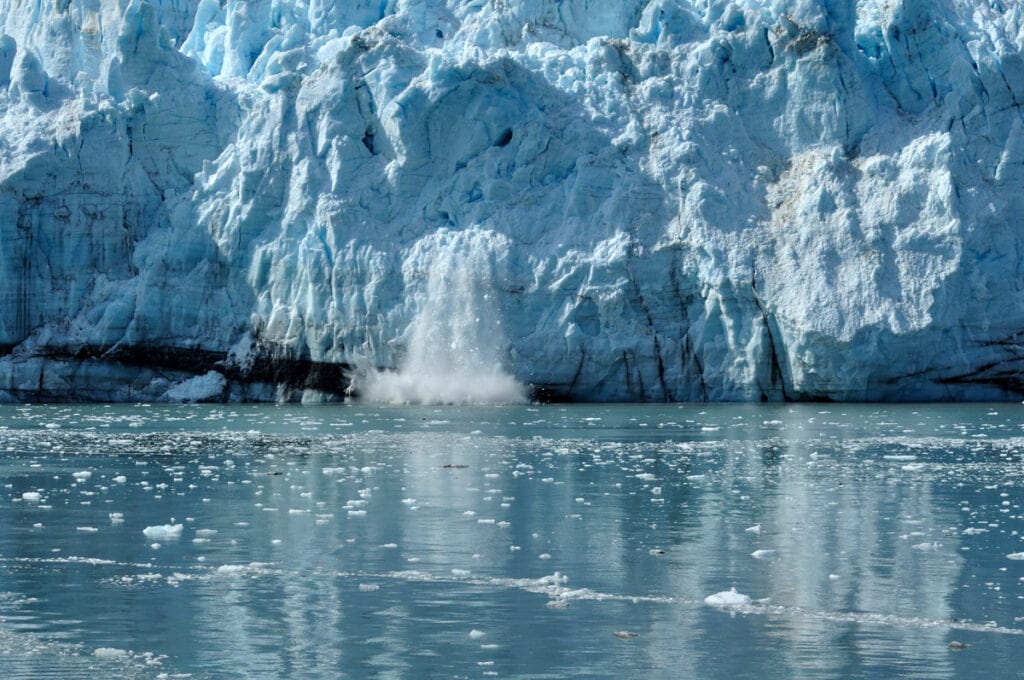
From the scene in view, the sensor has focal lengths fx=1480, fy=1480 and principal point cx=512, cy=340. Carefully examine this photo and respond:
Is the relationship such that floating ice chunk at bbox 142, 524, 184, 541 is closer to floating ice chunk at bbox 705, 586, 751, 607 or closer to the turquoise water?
the turquoise water

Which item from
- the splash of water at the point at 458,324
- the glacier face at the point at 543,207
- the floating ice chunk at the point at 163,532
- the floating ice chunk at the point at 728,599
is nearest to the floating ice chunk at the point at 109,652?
the floating ice chunk at the point at 728,599

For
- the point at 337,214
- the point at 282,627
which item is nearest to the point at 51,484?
the point at 282,627

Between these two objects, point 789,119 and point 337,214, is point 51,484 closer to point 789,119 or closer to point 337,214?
point 337,214

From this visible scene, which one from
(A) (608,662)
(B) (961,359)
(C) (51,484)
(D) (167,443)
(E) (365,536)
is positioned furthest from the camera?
(B) (961,359)

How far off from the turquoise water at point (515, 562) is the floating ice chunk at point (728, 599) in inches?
1.5

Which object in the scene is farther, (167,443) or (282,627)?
(167,443)

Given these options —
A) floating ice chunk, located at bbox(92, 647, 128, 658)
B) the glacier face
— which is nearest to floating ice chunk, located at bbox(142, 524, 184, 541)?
floating ice chunk, located at bbox(92, 647, 128, 658)

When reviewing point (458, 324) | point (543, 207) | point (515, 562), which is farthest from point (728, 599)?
point (543, 207)

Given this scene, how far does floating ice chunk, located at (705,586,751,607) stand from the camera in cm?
655

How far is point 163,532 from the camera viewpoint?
878cm

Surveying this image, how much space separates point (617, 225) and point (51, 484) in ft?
53.7

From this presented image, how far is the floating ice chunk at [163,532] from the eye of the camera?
8.66 meters

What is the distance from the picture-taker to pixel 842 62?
27.2m

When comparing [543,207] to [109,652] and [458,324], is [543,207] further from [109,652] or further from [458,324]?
[109,652]
